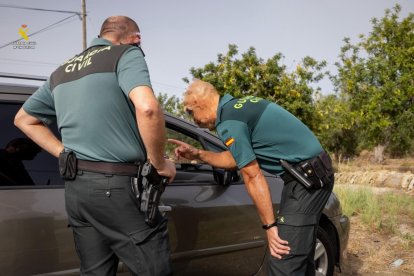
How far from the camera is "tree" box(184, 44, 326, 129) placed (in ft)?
58.6

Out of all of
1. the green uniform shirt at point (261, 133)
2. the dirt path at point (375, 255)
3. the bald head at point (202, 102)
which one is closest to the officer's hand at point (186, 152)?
the bald head at point (202, 102)

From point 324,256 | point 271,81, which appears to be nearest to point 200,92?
point 324,256

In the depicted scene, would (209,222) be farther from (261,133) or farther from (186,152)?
(261,133)

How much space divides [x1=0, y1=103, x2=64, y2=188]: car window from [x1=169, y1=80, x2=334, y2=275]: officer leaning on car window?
0.96m

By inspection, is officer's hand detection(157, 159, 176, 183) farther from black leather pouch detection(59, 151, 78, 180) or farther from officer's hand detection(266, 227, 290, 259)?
officer's hand detection(266, 227, 290, 259)

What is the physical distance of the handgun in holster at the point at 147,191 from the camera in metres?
1.92

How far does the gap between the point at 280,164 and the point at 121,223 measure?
97cm

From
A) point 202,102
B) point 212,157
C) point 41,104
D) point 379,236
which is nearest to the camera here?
point 41,104

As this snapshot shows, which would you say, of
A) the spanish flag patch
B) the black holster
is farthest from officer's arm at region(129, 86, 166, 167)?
the black holster

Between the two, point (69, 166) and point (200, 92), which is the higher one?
point (200, 92)

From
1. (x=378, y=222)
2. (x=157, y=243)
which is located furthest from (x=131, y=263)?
(x=378, y=222)

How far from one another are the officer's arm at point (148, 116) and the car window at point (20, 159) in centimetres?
93

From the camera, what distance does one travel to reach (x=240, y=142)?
2.30 meters

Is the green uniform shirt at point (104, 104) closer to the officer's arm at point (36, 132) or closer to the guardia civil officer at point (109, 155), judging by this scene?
the guardia civil officer at point (109, 155)
